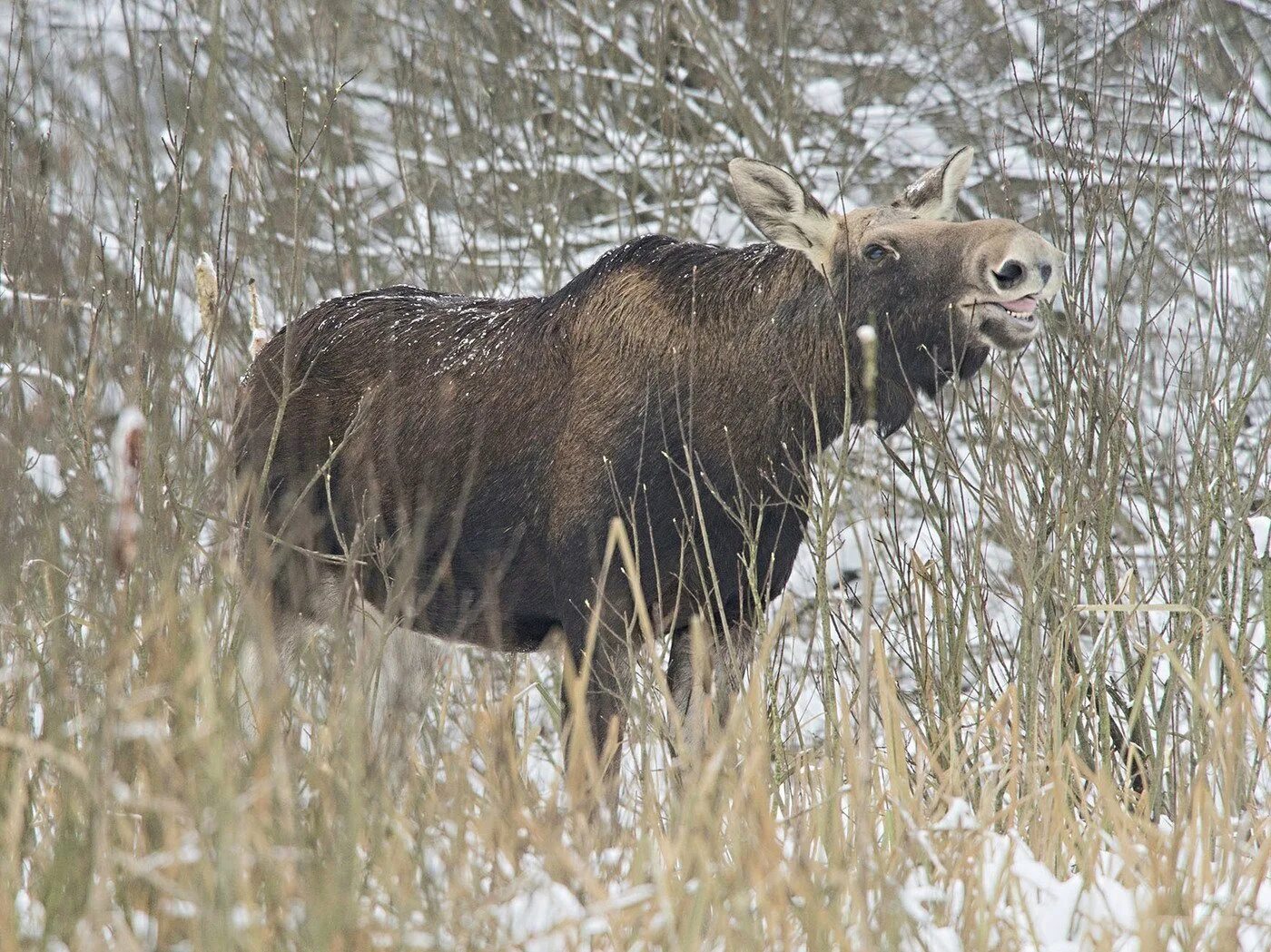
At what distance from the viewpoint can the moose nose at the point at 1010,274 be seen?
4273 millimetres

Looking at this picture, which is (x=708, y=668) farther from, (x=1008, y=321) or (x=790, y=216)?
(x=790, y=216)

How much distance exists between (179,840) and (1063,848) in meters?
1.96

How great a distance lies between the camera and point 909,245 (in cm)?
457

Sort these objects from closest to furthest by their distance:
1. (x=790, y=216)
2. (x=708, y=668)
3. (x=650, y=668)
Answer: (x=708, y=668) → (x=790, y=216) → (x=650, y=668)

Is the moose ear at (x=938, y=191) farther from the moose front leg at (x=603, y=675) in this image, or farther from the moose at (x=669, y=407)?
the moose front leg at (x=603, y=675)

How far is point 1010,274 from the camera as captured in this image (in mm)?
4301

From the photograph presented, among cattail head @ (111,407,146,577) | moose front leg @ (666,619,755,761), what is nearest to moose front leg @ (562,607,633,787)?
moose front leg @ (666,619,755,761)

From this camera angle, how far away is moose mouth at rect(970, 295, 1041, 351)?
4305 mm

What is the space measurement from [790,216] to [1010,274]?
0.73 metres

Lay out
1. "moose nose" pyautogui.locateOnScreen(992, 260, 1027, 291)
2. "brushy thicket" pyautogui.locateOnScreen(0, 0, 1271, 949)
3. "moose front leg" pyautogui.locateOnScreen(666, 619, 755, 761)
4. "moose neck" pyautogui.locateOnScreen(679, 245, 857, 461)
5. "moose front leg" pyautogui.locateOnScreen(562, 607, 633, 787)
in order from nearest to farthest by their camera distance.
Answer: "brushy thicket" pyautogui.locateOnScreen(0, 0, 1271, 949)
"moose nose" pyautogui.locateOnScreen(992, 260, 1027, 291)
"moose front leg" pyautogui.locateOnScreen(562, 607, 633, 787)
"moose front leg" pyautogui.locateOnScreen(666, 619, 755, 761)
"moose neck" pyautogui.locateOnScreen(679, 245, 857, 461)

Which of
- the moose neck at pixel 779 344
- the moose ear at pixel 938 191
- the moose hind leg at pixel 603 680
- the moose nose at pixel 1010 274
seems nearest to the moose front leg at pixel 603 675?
the moose hind leg at pixel 603 680

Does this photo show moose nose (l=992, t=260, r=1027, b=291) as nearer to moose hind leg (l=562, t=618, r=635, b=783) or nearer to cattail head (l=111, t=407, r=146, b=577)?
moose hind leg (l=562, t=618, r=635, b=783)

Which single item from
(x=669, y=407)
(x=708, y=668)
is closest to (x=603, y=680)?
(x=708, y=668)

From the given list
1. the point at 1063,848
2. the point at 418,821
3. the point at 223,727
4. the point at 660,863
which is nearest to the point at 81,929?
the point at 223,727
